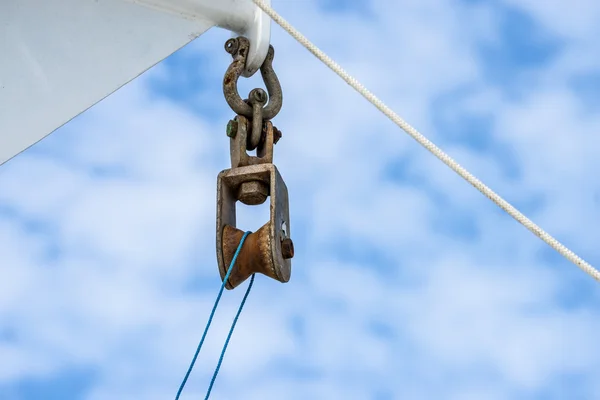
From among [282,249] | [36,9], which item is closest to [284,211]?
[282,249]

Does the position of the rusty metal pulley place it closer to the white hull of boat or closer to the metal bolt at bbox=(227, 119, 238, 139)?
the metal bolt at bbox=(227, 119, 238, 139)

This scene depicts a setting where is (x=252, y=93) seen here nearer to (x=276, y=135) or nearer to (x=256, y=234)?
(x=276, y=135)

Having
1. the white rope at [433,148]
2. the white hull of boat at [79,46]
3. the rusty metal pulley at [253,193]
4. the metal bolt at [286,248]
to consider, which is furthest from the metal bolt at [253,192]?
the white hull of boat at [79,46]

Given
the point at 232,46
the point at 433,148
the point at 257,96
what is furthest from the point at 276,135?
the point at 433,148

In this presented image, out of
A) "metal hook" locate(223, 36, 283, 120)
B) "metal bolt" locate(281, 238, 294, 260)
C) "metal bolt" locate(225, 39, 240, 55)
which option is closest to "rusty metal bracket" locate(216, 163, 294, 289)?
"metal bolt" locate(281, 238, 294, 260)

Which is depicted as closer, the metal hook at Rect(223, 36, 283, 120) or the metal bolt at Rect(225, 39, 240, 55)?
the metal hook at Rect(223, 36, 283, 120)

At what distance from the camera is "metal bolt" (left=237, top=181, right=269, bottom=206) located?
2801 millimetres

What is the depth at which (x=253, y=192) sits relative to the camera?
2801mm

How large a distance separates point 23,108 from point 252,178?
25.8 inches

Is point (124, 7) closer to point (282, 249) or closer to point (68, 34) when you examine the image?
point (68, 34)

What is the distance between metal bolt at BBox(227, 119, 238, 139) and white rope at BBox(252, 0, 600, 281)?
28cm

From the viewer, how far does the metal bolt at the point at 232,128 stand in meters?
2.91

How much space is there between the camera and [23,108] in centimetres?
290

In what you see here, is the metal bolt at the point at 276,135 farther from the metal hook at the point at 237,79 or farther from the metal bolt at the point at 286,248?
the metal bolt at the point at 286,248
